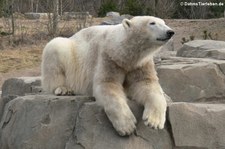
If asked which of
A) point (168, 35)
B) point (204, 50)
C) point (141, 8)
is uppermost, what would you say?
point (168, 35)

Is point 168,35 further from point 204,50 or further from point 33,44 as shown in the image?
point 33,44

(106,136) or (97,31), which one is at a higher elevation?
(97,31)

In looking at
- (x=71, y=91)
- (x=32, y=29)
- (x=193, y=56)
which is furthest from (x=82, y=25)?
(x=71, y=91)

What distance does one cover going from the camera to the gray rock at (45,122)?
4668mm

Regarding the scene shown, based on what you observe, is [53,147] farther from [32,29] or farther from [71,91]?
[32,29]

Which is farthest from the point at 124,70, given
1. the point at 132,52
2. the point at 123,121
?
the point at 123,121

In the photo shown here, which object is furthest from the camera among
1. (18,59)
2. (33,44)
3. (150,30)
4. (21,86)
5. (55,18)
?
(55,18)

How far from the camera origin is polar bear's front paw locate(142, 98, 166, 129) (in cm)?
412

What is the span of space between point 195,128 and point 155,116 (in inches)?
21.1

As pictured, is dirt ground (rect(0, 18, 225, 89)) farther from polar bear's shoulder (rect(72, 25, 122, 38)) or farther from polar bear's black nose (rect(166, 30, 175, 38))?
polar bear's black nose (rect(166, 30, 175, 38))

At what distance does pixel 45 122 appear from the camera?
15.5ft

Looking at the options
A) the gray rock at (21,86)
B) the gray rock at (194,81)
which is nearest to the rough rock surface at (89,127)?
the gray rock at (21,86)

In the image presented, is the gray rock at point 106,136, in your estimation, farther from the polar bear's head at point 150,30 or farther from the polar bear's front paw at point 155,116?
the polar bear's head at point 150,30

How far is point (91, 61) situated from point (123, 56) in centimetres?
58
